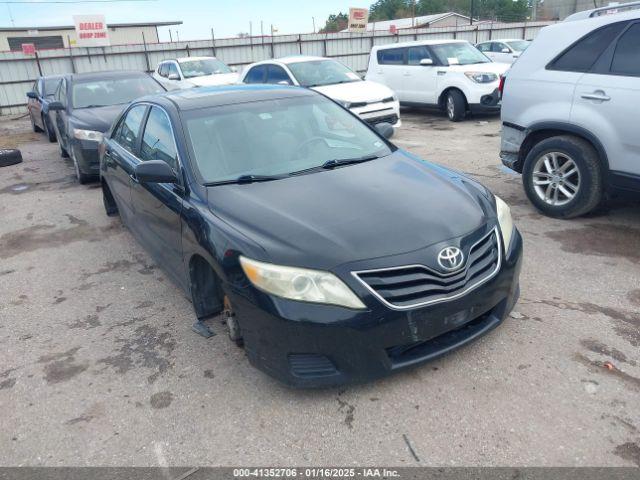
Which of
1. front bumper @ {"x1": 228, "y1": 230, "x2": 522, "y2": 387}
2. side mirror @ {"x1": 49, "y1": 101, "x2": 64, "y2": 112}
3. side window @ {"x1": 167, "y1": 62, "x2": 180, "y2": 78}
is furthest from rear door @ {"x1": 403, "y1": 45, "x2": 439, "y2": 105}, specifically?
front bumper @ {"x1": 228, "y1": 230, "x2": 522, "y2": 387}

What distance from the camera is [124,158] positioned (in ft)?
15.6

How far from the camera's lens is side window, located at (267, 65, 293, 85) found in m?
11.0

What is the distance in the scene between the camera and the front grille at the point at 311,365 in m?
2.67

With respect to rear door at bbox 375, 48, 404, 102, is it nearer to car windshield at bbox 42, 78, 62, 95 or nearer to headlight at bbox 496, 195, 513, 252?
car windshield at bbox 42, 78, 62, 95

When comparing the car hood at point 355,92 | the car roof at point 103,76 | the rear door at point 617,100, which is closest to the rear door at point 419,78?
the car hood at point 355,92

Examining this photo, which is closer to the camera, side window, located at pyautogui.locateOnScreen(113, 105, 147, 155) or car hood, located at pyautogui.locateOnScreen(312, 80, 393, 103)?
side window, located at pyautogui.locateOnScreen(113, 105, 147, 155)

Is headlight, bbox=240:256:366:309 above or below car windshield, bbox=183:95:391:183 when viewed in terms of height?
below

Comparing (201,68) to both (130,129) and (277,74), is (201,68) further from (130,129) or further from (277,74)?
(130,129)

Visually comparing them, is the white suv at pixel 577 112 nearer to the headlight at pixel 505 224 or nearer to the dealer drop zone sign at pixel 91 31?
the headlight at pixel 505 224

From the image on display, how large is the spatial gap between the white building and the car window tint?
38551 mm

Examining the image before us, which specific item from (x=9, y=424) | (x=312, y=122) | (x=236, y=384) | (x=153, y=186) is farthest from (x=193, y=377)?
(x=312, y=122)

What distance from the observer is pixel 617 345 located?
316 cm

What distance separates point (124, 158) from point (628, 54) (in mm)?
4543

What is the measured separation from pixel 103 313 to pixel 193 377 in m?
1.29
